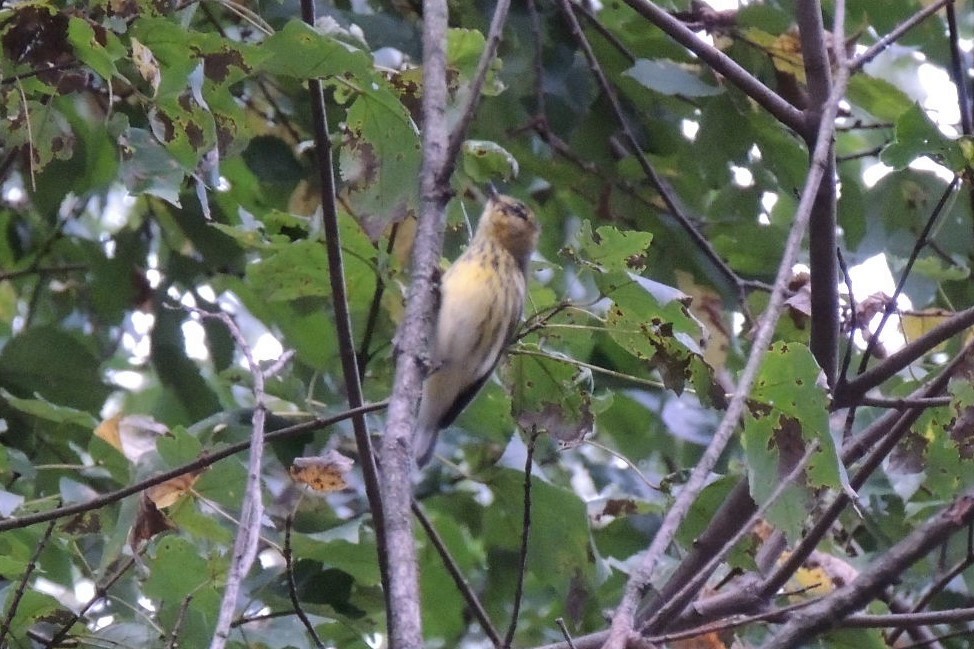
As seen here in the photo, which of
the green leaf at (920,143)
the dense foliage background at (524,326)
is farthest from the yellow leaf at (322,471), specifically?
the green leaf at (920,143)

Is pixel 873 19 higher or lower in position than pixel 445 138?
higher

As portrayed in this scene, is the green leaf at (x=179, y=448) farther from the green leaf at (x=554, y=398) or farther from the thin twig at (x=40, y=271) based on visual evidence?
the thin twig at (x=40, y=271)

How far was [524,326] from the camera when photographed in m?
2.59

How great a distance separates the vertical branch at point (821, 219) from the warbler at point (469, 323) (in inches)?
57.6

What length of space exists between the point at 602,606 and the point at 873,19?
201 centimetres

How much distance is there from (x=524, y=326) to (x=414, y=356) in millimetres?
791

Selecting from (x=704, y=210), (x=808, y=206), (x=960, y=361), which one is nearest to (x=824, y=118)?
(x=808, y=206)

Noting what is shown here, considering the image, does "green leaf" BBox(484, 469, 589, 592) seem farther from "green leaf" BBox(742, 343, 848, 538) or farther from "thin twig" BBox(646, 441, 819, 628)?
"green leaf" BBox(742, 343, 848, 538)

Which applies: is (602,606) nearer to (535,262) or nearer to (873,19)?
(535,262)

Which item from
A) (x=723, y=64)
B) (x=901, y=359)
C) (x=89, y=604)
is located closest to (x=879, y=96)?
(x=723, y=64)

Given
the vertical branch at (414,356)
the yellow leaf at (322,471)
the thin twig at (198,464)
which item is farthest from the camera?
the yellow leaf at (322,471)

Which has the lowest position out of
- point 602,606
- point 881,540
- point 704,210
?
point 602,606

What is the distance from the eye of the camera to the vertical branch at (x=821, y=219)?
2543 mm

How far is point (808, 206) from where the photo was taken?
211 cm
